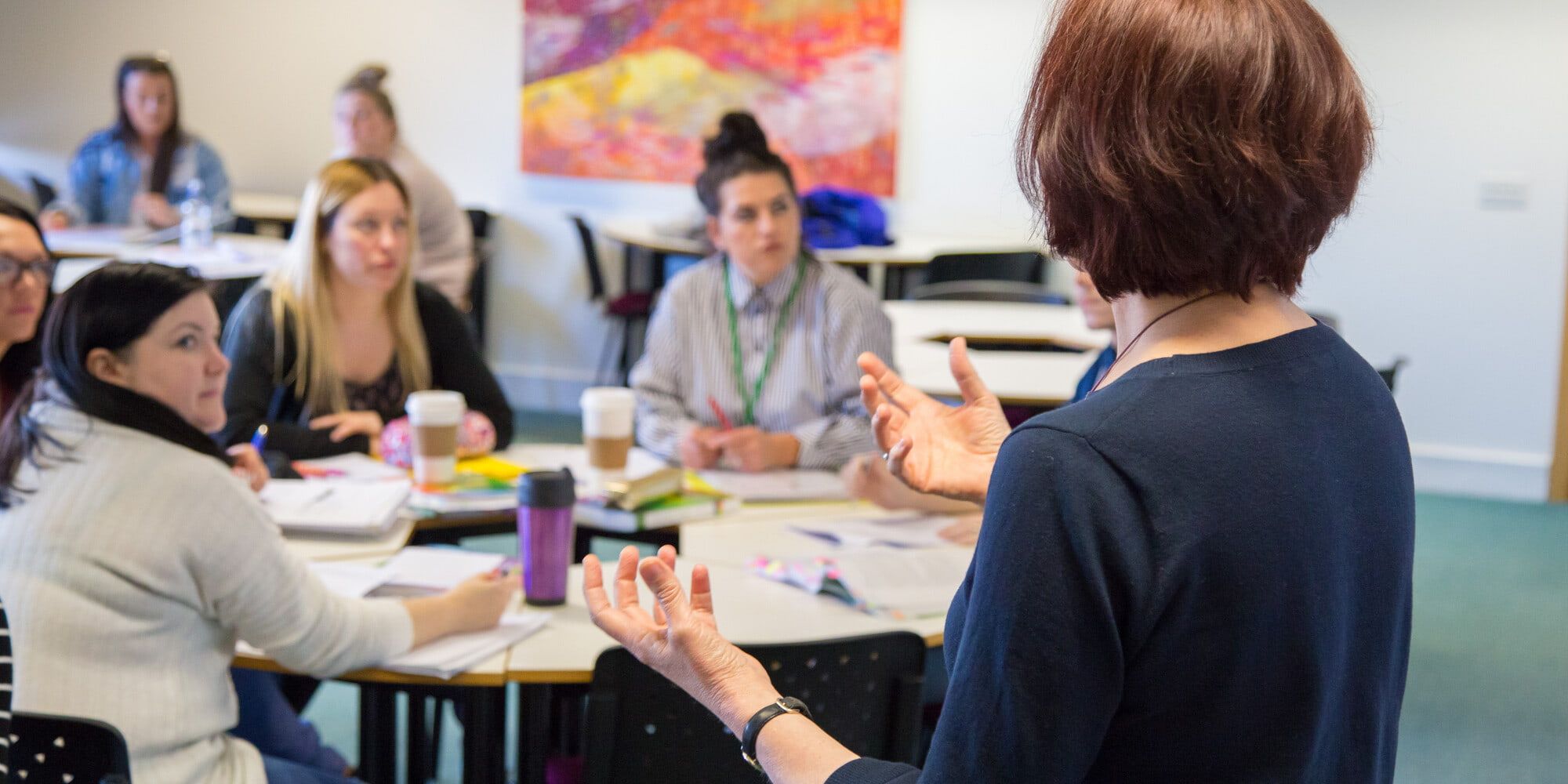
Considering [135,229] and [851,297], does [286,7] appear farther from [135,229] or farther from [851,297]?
[851,297]

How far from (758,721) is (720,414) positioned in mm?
2027

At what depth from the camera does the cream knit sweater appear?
177 centimetres

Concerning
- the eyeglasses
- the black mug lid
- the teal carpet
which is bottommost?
the teal carpet

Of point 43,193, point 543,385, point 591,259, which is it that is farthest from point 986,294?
point 43,193

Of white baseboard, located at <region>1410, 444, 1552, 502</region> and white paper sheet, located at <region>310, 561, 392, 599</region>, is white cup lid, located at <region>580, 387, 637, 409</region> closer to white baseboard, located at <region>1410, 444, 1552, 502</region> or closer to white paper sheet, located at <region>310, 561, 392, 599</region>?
white paper sheet, located at <region>310, 561, 392, 599</region>

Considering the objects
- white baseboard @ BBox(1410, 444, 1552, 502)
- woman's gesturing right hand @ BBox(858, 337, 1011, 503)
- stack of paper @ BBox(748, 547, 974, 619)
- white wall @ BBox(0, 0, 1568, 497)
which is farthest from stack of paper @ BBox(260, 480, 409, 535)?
white baseboard @ BBox(1410, 444, 1552, 502)

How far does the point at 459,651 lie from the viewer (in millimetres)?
1973

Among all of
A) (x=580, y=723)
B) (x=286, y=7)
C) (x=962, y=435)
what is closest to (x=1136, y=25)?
(x=962, y=435)

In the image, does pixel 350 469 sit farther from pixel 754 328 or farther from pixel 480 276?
pixel 480 276

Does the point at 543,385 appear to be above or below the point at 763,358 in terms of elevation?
below

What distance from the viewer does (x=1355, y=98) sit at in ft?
3.02

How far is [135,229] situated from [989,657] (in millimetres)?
5813

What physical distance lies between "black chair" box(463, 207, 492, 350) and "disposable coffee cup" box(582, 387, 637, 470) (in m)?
4.25

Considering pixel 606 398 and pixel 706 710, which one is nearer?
pixel 706 710
